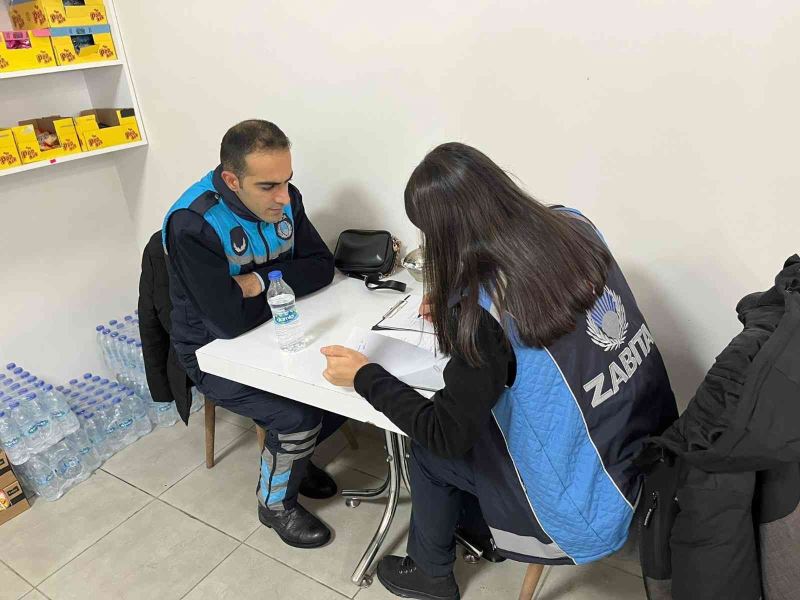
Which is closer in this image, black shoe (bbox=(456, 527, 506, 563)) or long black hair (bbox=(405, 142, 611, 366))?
long black hair (bbox=(405, 142, 611, 366))

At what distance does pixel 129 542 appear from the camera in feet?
6.64

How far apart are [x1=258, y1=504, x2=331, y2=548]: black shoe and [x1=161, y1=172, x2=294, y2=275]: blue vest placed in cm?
79

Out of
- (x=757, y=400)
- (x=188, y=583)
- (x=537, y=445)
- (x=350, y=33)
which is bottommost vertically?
(x=188, y=583)

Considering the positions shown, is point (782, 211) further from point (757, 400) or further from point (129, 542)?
point (129, 542)

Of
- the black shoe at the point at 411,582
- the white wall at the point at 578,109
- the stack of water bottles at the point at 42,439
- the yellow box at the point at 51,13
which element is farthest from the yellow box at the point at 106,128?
the black shoe at the point at 411,582

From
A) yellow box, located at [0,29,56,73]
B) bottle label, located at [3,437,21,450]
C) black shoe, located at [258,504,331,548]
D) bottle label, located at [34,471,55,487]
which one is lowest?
black shoe, located at [258,504,331,548]

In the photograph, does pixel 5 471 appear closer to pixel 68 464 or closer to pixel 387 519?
pixel 68 464

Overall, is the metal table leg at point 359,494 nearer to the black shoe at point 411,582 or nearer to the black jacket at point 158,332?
the black shoe at point 411,582

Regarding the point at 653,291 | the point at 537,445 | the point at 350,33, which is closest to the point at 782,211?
the point at 653,291

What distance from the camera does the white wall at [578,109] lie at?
4.52 feet

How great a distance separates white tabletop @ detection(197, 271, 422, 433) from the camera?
1359 mm

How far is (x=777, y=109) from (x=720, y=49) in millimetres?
184

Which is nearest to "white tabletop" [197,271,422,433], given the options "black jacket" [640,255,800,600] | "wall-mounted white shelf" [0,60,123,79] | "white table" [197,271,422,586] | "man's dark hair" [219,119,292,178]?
"white table" [197,271,422,586]

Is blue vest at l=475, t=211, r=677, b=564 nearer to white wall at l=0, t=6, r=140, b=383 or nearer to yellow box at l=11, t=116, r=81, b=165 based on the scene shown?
yellow box at l=11, t=116, r=81, b=165
